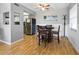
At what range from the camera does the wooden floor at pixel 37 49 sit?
2934 mm

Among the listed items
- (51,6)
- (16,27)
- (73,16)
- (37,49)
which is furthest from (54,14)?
(16,27)

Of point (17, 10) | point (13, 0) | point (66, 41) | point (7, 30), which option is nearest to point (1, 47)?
point (7, 30)

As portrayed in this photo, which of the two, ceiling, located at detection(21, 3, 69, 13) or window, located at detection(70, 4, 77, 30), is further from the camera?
window, located at detection(70, 4, 77, 30)

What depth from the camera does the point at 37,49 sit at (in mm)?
3109

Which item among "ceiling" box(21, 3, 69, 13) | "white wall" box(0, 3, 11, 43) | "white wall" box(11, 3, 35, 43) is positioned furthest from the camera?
"white wall" box(11, 3, 35, 43)

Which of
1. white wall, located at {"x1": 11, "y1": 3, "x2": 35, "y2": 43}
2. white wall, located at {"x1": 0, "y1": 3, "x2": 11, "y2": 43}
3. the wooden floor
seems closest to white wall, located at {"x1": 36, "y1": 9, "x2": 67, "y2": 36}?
white wall, located at {"x1": 11, "y1": 3, "x2": 35, "y2": 43}

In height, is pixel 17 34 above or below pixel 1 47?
above

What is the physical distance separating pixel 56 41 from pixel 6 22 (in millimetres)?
1328

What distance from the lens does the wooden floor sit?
2934 millimetres

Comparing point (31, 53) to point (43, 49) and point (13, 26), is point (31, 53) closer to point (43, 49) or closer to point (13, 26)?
point (43, 49)

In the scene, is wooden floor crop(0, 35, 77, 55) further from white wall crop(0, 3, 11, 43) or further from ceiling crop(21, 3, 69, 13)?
ceiling crop(21, 3, 69, 13)

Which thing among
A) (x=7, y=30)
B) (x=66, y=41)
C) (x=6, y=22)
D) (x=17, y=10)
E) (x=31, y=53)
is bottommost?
(x=31, y=53)

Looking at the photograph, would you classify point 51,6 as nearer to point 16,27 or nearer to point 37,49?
point 37,49

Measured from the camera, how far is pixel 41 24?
3.13 metres
